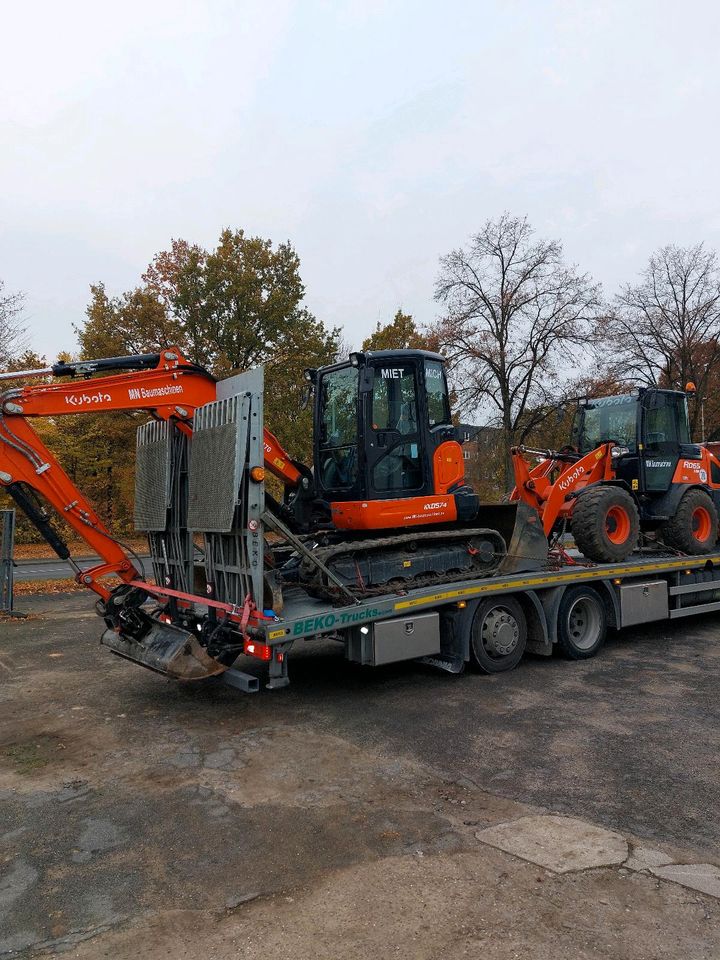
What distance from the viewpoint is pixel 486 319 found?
24891 millimetres

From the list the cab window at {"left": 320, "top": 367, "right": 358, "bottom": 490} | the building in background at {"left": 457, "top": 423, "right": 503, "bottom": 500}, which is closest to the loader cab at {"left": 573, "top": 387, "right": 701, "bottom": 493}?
the cab window at {"left": 320, "top": 367, "right": 358, "bottom": 490}

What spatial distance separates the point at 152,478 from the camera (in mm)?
7684

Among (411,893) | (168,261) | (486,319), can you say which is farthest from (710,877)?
(168,261)

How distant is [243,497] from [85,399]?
5.97ft

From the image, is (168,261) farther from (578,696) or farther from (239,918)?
(239,918)

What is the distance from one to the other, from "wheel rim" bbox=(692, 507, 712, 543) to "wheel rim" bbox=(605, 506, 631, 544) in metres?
1.76

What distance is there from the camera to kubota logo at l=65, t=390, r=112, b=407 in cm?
659

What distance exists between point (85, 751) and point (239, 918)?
110 inches

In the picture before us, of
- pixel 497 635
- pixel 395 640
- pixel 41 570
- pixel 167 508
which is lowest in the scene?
pixel 41 570

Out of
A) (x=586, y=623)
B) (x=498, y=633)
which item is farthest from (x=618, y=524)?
(x=498, y=633)

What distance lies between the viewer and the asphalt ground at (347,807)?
11.1 feet

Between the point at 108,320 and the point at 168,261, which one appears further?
the point at 168,261

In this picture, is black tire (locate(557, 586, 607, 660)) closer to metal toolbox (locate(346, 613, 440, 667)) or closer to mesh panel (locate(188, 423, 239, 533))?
metal toolbox (locate(346, 613, 440, 667))

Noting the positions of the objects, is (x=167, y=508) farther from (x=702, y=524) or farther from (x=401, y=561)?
(x=702, y=524)
